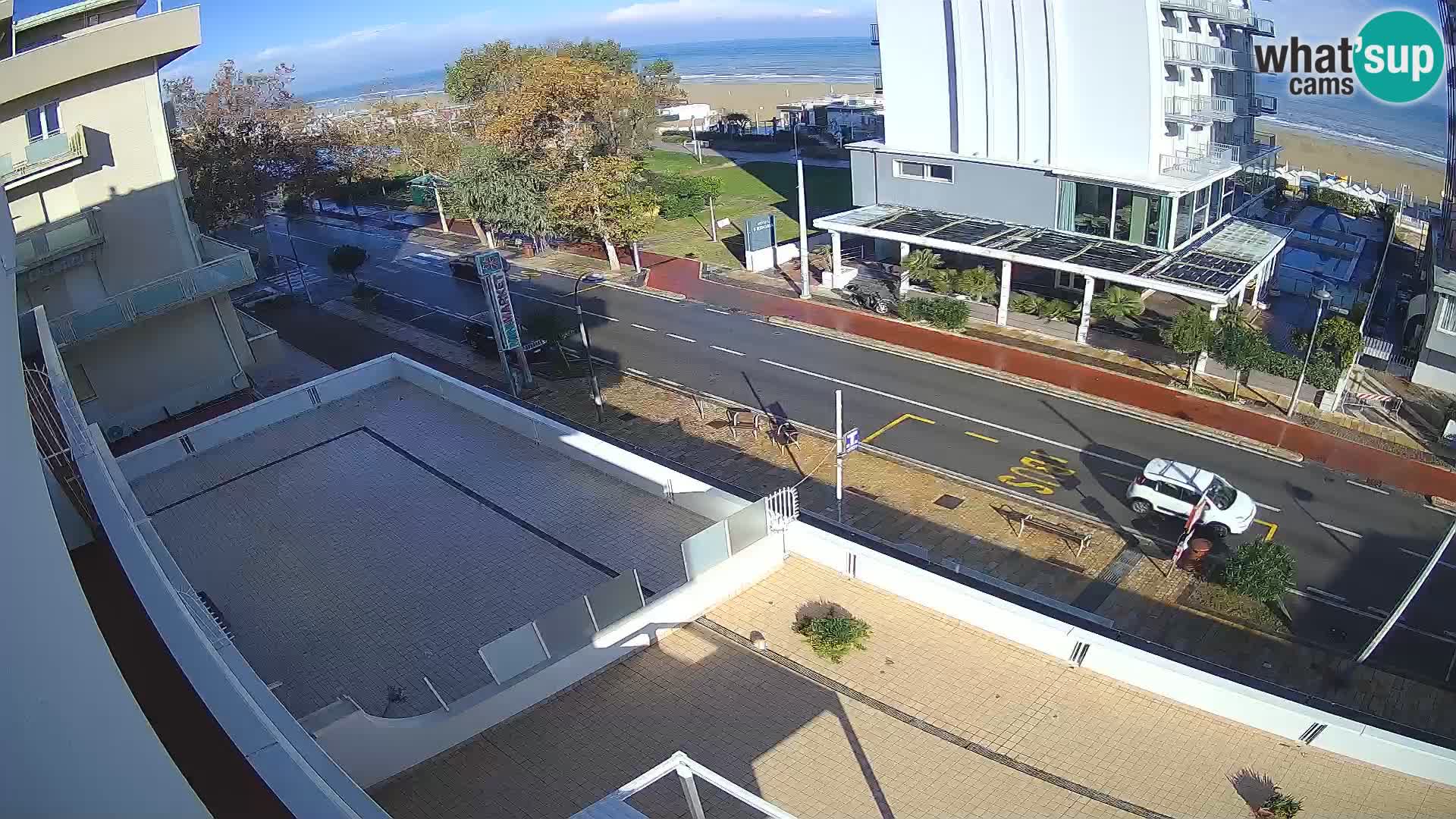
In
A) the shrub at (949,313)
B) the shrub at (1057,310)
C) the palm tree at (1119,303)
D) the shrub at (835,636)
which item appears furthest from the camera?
the shrub at (949,313)

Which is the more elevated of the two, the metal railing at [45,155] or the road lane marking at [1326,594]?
the metal railing at [45,155]

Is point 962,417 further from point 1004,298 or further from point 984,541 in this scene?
point 1004,298

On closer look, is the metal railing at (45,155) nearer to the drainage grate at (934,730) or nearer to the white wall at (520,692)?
the white wall at (520,692)

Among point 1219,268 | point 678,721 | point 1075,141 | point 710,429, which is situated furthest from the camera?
point 1075,141

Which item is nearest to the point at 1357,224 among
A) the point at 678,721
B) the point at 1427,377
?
the point at 1427,377

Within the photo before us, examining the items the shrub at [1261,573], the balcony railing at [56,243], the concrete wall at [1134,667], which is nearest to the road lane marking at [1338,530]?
the shrub at [1261,573]

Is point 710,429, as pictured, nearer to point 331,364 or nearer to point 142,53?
point 331,364

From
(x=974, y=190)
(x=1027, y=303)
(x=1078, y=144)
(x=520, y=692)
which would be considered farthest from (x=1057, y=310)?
(x=520, y=692)
